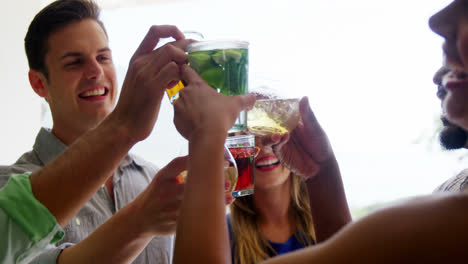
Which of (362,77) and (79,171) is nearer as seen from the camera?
(79,171)

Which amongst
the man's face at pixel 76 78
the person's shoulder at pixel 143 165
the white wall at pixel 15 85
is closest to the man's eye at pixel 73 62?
the man's face at pixel 76 78

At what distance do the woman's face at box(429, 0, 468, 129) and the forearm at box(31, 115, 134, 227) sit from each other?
71 centimetres

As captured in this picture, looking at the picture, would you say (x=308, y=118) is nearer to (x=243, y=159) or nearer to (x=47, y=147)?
(x=243, y=159)

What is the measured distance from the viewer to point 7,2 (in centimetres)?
316

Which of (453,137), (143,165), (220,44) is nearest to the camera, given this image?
(220,44)

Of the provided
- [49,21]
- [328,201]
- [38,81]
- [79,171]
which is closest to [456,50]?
[328,201]

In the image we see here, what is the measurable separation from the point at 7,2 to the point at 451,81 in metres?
3.33

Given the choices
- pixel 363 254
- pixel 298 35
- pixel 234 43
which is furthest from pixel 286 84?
pixel 298 35

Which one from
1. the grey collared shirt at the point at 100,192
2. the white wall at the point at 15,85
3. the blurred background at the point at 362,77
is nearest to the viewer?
the grey collared shirt at the point at 100,192

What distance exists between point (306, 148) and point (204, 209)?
0.51 meters

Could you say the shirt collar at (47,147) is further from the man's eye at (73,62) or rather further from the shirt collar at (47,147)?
the man's eye at (73,62)

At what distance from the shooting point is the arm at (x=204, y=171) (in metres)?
0.70

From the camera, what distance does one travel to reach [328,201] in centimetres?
113

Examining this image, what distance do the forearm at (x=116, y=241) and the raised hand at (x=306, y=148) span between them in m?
0.43
